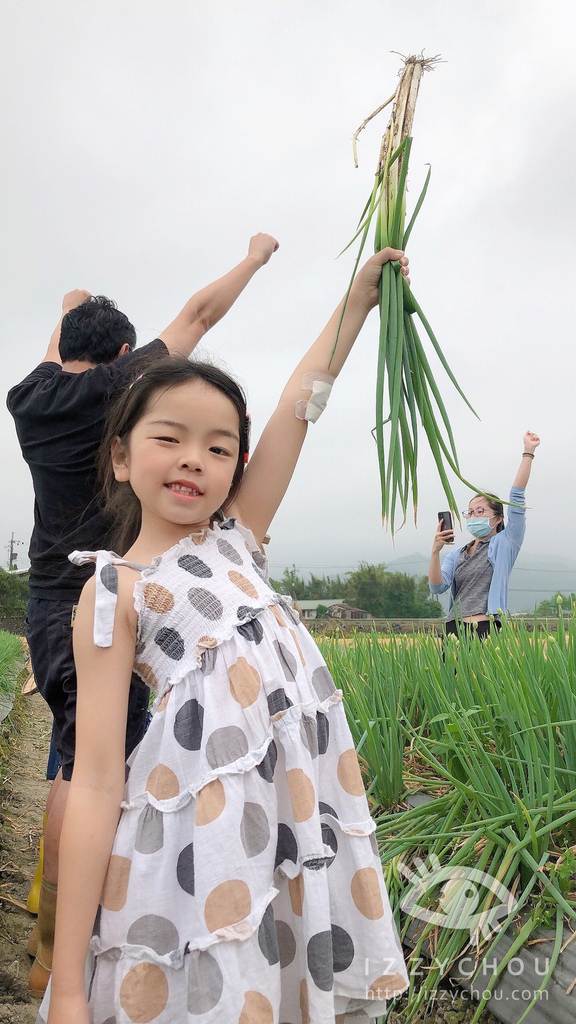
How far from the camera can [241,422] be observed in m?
1.27

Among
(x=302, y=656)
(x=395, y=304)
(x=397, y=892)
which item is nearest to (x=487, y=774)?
(x=397, y=892)

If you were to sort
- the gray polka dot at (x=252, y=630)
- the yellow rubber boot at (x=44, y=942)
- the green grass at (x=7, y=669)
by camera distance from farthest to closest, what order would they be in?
the green grass at (x=7, y=669) → the yellow rubber boot at (x=44, y=942) → the gray polka dot at (x=252, y=630)

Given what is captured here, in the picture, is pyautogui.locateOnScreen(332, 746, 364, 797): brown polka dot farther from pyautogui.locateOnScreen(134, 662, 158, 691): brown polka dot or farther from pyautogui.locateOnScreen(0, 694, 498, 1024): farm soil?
pyautogui.locateOnScreen(0, 694, 498, 1024): farm soil

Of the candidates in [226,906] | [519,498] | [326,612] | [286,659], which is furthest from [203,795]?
[326,612]

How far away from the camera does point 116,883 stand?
0.96 m

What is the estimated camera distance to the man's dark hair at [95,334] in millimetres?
1881

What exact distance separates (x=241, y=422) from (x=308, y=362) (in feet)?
0.62

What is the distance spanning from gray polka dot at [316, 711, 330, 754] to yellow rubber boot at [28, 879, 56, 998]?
1.20 m

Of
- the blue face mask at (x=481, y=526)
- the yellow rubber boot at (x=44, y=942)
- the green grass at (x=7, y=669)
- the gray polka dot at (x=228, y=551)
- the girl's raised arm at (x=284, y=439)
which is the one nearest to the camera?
the gray polka dot at (x=228, y=551)

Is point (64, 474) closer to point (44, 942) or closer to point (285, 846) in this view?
point (285, 846)

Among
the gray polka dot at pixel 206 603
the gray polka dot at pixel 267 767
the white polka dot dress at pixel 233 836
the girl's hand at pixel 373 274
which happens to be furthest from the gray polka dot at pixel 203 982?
the girl's hand at pixel 373 274

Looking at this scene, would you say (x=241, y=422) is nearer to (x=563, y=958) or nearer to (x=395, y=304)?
(x=395, y=304)

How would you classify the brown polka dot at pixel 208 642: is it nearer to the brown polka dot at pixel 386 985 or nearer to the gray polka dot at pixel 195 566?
the gray polka dot at pixel 195 566

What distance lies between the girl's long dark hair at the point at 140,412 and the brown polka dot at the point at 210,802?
0.51m
